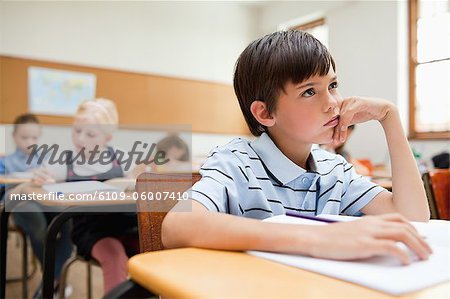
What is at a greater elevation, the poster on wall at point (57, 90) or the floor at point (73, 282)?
the poster on wall at point (57, 90)

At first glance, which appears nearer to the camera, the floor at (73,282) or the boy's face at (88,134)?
the boy's face at (88,134)

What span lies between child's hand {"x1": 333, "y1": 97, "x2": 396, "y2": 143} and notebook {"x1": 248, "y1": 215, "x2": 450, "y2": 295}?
0.41 m

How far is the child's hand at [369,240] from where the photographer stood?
492 mm

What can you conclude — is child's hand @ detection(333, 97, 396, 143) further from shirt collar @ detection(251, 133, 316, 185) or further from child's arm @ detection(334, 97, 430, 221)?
shirt collar @ detection(251, 133, 316, 185)

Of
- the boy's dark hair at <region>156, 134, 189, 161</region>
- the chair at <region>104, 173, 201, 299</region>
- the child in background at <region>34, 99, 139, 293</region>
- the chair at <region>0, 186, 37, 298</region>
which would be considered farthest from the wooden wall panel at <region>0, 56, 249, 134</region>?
the chair at <region>104, 173, 201, 299</region>

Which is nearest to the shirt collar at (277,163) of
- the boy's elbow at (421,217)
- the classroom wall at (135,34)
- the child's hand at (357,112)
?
the child's hand at (357,112)

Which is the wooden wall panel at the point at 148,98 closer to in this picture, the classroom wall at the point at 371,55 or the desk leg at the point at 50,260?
the classroom wall at the point at 371,55

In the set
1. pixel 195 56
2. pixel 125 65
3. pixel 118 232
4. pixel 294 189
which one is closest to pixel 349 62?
pixel 195 56

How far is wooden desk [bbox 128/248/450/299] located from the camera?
1.33 feet

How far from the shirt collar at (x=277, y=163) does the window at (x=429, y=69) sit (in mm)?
4247

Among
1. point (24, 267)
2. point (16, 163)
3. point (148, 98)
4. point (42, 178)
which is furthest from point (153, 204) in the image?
point (148, 98)

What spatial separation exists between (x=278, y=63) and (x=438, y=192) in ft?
3.08

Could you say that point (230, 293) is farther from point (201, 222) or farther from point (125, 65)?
point (125, 65)

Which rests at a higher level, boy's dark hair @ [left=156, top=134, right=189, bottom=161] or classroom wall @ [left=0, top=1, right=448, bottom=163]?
classroom wall @ [left=0, top=1, right=448, bottom=163]
